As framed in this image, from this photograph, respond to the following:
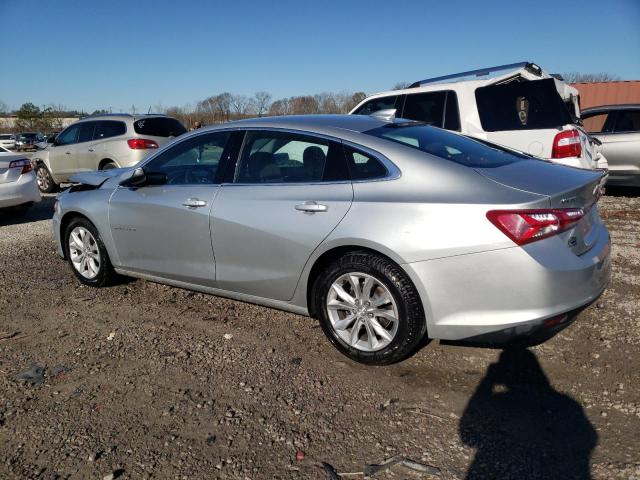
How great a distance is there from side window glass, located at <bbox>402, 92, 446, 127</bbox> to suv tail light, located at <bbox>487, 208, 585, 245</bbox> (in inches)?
171

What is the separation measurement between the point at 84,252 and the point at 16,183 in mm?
4308

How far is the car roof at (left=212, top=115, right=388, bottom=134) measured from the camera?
3.59 metres

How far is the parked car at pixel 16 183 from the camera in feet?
26.6

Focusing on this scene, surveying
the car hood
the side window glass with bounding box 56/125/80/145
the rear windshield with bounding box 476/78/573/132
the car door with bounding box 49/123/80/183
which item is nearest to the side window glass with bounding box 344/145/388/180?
the car hood

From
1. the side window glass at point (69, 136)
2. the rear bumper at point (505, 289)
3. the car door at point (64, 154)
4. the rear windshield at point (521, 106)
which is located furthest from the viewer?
the side window glass at point (69, 136)

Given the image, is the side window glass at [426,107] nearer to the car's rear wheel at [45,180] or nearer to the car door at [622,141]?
the car door at [622,141]

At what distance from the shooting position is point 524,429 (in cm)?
260

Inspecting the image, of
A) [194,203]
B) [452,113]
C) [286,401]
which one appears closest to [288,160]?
[194,203]

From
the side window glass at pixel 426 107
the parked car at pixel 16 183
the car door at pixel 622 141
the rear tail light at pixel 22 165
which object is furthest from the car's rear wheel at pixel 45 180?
the car door at pixel 622 141

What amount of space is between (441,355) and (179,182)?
2.39 m

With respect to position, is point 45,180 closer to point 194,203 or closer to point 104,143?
point 104,143

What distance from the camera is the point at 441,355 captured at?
3.45 meters

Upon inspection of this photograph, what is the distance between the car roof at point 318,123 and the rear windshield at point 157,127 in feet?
22.9

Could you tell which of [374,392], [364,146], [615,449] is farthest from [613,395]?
[364,146]
